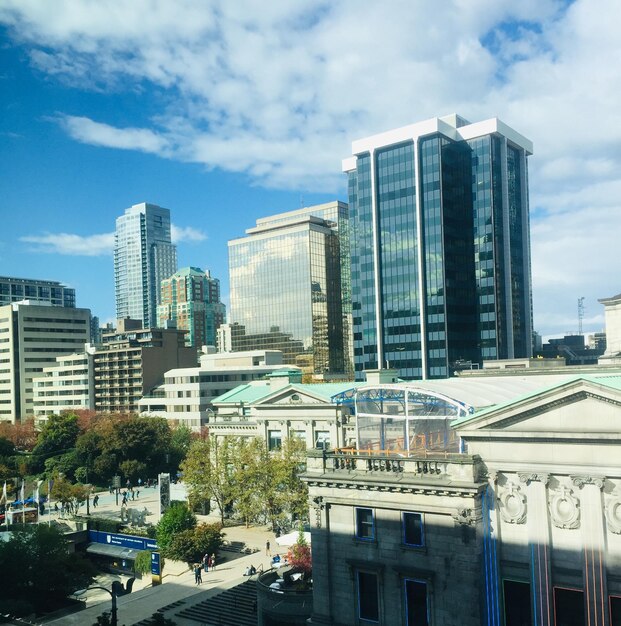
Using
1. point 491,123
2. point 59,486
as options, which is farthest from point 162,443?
point 491,123

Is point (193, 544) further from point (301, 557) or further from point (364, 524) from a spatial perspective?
point (364, 524)

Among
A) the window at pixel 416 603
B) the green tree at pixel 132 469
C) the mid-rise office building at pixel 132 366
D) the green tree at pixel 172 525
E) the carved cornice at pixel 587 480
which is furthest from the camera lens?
the mid-rise office building at pixel 132 366

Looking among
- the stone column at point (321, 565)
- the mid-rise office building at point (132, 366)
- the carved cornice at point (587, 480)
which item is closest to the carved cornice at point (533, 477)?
the carved cornice at point (587, 480)

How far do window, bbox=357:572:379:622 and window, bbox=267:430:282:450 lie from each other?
3407 cm

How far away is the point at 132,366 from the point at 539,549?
133 meters

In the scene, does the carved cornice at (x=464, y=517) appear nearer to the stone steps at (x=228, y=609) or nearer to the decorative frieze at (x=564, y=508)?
the decorative frieze at (x=564, y=508)

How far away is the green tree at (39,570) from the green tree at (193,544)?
713cm

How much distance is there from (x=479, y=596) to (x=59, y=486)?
196 feet

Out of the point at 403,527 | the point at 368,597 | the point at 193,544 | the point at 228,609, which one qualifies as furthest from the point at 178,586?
the point at 403,527

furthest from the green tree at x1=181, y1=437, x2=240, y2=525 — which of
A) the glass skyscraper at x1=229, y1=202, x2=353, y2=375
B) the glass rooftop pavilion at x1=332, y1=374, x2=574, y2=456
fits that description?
the glass skyscraper at x1=229, y1=202, x2=353, y2=375

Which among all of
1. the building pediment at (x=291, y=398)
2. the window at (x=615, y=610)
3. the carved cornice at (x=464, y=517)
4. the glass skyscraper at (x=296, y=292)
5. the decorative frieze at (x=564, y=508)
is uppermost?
the glass skyscraper at (x=296, y=292)

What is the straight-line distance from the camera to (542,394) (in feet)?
88.2

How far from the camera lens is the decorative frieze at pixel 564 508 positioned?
2600 cm

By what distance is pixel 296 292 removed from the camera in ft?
559
